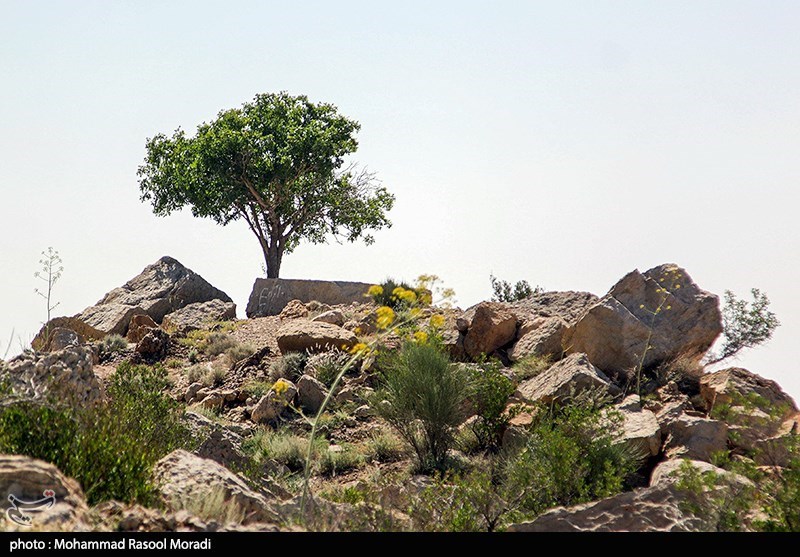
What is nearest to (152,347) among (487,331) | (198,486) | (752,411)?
(487,331)

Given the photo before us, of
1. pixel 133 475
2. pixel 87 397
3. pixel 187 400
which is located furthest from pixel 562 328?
pixel 133 475

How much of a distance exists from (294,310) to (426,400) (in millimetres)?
→ 10973

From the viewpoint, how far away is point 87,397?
35.9 feet

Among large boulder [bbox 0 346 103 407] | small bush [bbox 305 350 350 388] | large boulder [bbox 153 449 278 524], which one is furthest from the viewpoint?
small bush [bbox 305 350 350 388]

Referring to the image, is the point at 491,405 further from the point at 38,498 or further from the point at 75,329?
the point at 75,329

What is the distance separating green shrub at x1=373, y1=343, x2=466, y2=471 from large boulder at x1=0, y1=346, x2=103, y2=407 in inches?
183

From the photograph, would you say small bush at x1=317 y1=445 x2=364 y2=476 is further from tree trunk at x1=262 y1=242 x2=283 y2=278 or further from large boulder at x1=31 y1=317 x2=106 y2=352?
tree trunk at x1=262 y1=242 x2=283 y2=278

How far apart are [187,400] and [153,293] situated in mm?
8177

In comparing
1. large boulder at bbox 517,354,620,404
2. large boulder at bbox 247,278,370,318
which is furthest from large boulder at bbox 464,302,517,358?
large boulder at bbox 247,278,370,318

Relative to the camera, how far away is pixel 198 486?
842cm

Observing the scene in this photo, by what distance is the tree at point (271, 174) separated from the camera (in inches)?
1271

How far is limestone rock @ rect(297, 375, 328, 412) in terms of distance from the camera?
55.1 ft
